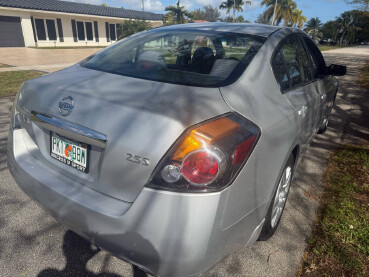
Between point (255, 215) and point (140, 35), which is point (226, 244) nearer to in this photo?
point (255, 215)

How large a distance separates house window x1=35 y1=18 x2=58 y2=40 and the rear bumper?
3118 centimetres

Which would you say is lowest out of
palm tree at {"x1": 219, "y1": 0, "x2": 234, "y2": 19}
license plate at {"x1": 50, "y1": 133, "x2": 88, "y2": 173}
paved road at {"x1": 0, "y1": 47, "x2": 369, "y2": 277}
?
paved road at {"x1": 0, "y1": 47, "x2": 369, "y2": 277}

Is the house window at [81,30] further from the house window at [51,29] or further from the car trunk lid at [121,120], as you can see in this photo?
the car trunk lid at [121,120]

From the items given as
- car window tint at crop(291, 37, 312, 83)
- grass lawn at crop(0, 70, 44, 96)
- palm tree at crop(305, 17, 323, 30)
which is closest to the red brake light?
car window tint at crop(291, 37, 312, 83)

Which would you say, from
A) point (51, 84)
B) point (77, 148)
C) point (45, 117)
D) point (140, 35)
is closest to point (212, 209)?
point (77, 148)

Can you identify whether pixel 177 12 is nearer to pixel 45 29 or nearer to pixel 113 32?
pixel 113 32

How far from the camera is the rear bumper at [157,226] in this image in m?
1.30

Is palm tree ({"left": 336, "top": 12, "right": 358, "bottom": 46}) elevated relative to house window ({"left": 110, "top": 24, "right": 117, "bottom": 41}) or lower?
elevated

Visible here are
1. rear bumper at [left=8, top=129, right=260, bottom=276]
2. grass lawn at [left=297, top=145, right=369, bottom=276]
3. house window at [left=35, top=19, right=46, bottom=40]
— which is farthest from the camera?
house window at [left=35, top=19, right=46, bottom=40]

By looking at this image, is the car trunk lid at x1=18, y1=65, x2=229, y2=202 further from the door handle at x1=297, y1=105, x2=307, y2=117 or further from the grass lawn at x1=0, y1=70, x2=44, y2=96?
the grass lawn at x1=0, y1=70, x2=44, y2=96

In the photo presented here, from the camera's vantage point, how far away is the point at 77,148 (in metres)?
1.62

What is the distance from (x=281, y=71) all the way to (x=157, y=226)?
5.06 feet

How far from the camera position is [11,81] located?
8.28m

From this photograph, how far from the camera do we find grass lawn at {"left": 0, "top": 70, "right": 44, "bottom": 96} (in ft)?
22.7
